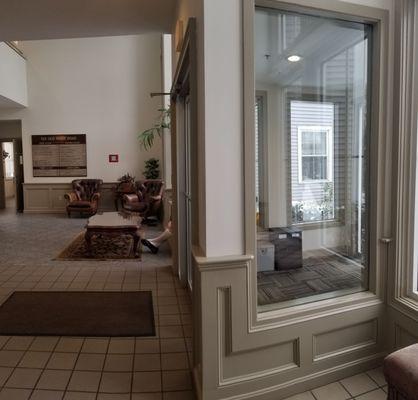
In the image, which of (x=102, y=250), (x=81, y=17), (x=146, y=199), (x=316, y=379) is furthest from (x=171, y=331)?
(x=146, y=199)

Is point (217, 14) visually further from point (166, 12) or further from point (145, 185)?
point (145, 185)

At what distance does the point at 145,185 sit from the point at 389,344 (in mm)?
6594

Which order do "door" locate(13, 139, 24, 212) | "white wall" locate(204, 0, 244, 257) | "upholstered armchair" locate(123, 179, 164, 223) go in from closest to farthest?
1. "white wall" locate(204, 0, 244, 257)
2. "upholstered armchair" locate(123, 179, 164, 223)
3. "door" locate(13, 139, 24, 212)

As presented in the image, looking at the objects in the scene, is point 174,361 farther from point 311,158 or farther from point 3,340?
point 311,158

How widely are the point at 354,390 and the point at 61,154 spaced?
8466mm

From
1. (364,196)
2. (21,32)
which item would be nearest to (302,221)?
(364,196)

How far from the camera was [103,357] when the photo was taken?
2219 millimetres

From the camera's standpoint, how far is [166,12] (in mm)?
3197

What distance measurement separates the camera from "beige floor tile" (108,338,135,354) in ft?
7.52

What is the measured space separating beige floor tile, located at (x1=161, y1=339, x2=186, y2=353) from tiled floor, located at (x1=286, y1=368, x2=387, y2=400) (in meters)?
0.78

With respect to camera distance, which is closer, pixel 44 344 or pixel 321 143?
pixel 44 344

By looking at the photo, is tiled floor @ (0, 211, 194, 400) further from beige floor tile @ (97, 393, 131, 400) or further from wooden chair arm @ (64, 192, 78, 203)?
wooden chair arm @ (64, 192, 78, 203)

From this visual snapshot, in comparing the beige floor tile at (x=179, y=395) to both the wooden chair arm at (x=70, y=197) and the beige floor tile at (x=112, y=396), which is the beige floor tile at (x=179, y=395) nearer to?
the beige floor tile at (x=112, y=396)

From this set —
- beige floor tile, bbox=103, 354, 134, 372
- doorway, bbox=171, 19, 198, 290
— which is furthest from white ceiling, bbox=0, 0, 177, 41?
beige floor tile, bbox=103, 354, 134, 372
